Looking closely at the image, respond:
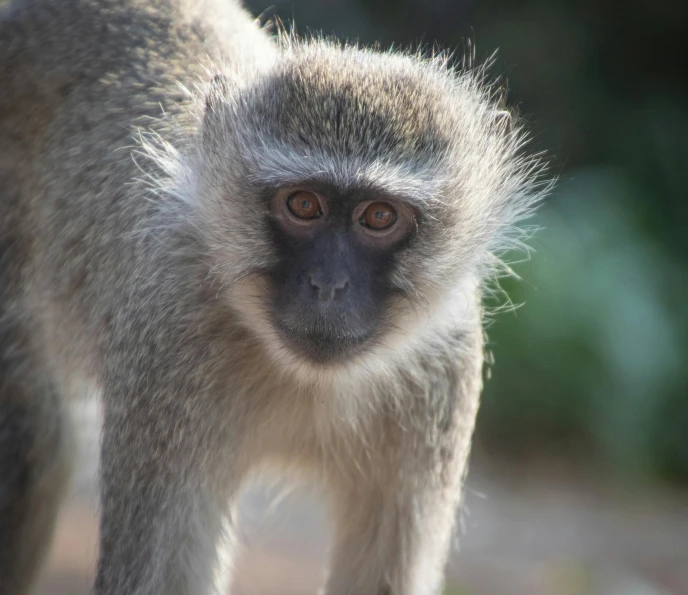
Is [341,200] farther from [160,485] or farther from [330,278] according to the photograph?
[160,485]

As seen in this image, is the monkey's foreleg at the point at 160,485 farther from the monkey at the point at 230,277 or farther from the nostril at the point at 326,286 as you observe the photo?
the nostril at the point at 326,286

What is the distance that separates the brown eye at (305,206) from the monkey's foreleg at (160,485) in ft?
1.96

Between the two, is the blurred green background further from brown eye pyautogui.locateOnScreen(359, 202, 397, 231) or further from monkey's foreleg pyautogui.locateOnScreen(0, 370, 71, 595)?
brown eye pyautogui.locateOnScreen(359, 202, 397, 231)

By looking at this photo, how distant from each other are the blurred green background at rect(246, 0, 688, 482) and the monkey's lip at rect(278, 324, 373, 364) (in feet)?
11.8

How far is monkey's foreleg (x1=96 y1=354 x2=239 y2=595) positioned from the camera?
299 cm

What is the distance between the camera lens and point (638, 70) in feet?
31.9

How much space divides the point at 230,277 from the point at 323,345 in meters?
0.40

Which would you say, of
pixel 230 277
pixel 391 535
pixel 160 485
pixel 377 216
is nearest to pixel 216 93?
pixel 230 277

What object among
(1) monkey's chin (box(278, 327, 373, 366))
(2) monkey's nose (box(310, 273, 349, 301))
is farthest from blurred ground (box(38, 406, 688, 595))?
(2) monkey's nose (box(310, 273, 349, 301))

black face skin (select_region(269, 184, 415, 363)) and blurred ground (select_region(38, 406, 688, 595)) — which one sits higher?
black face skin (select_region(269, 184, 415, 363))

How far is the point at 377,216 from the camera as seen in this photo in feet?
9.76

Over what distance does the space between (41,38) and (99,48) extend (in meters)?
0.25

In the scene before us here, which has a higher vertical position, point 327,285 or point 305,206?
point 305,206

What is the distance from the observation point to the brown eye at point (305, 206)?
2.94 meters
